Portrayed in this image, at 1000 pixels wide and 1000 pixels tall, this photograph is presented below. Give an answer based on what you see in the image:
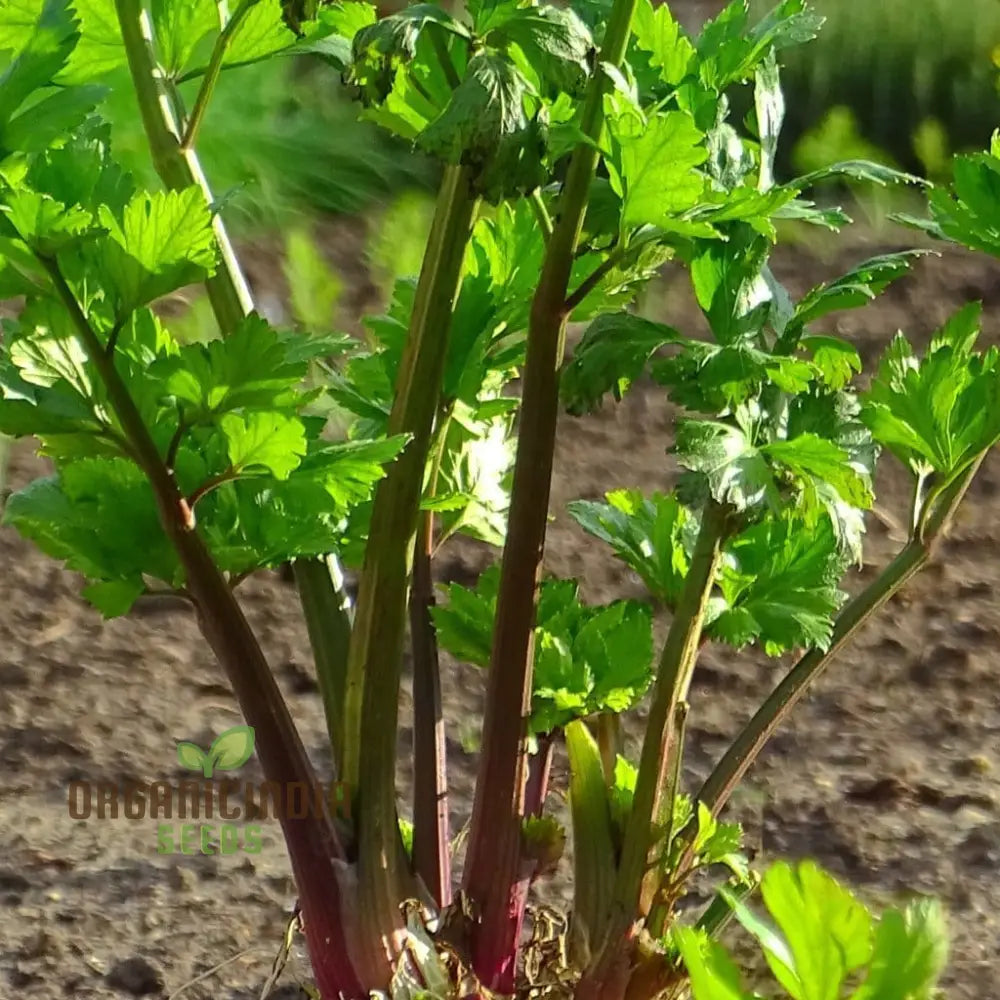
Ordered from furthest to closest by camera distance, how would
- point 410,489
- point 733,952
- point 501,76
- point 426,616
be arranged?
1. point 733,952
2. point 426,616
3. point 410,489
4. point 501,76

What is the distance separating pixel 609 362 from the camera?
1.89ft

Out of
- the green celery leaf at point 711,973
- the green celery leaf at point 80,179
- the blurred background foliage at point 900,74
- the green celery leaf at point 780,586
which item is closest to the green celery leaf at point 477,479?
Answer: the green celery leaf at point 780,586

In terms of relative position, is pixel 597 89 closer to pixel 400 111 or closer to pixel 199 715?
pixel 400 111

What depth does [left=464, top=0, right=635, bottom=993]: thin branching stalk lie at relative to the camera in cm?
54

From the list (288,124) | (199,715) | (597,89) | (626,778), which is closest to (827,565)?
(626,778)

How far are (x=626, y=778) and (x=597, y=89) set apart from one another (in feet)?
1.16

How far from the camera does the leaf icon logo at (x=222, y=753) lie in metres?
1.00

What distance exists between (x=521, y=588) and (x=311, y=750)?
608 millimetres

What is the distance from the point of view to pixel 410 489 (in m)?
0.60

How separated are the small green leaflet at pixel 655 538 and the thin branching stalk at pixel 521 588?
83mm

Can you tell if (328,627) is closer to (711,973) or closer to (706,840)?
(706,840)

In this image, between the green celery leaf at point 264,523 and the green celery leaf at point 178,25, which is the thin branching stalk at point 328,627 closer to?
the green celery leaf at point 264,523

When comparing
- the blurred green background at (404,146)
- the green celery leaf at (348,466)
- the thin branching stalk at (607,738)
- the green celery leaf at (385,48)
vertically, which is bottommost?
the thin branching stalk at (607,738)

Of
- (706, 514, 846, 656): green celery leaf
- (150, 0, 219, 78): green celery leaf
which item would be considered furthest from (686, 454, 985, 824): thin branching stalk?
(150, 0, 219, 78): green celery leaf
